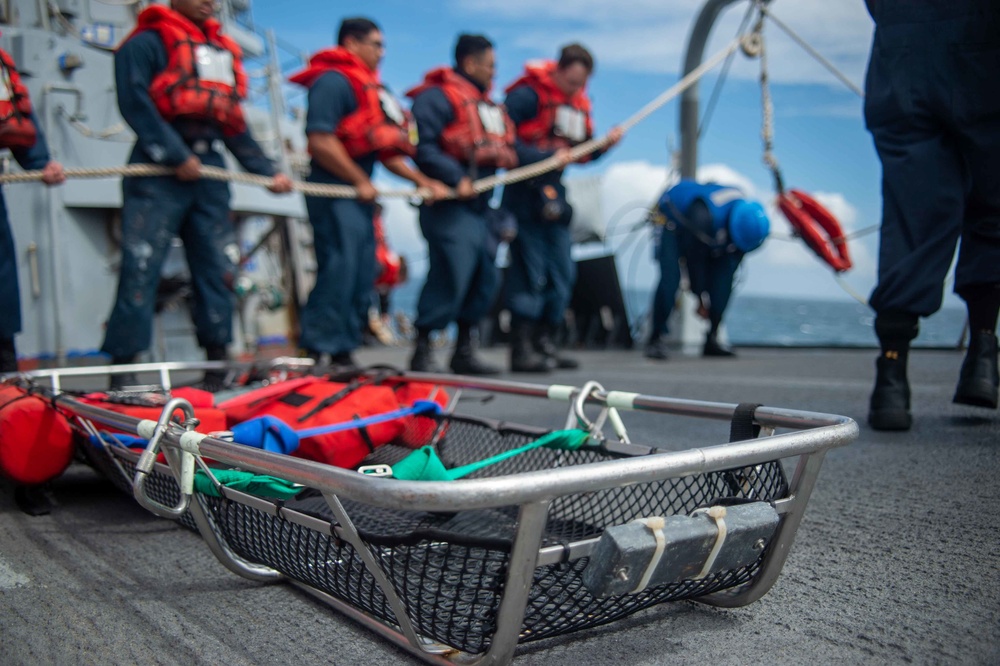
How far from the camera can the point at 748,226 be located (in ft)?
17.5

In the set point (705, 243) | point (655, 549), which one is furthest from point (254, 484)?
point (705, 243)

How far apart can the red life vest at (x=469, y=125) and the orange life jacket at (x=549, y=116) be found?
45 centimetres

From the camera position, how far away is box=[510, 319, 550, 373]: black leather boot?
4.83 metres

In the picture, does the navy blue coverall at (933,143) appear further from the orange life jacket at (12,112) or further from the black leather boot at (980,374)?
the orange life jacket at (12,112)

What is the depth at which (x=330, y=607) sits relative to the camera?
127cm

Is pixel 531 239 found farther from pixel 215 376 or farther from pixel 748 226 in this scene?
pixel 215 376

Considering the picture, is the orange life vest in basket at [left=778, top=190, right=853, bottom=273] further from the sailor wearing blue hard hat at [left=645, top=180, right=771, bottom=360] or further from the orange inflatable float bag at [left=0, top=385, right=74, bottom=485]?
the orange inflatable float bag at [left=0, top=385, right=74, bottom=485]

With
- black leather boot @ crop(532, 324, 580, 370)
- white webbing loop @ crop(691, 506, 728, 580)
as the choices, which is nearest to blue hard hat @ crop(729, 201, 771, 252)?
black leather boot @ crop(532, 324, 580, 370)

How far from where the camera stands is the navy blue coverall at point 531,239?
491 centimetres

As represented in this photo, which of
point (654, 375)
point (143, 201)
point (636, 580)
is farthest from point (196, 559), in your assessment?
point (654, 375)

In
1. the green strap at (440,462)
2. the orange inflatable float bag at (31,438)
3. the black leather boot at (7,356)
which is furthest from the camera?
the black leather boot at (7,356)

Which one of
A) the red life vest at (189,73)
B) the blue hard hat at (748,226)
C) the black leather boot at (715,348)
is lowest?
the black leather boot at (715,348)

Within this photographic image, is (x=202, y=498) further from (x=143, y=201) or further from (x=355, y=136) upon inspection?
(x=355, y=136)

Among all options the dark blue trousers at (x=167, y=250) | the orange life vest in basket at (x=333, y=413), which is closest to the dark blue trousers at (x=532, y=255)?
the dark blue trousers at (x=167, y=250)
